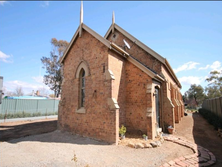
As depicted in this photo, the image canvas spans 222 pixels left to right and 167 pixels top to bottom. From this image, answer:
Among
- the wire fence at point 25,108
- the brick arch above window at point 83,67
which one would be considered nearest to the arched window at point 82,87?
the brick arch above window at point 83,67

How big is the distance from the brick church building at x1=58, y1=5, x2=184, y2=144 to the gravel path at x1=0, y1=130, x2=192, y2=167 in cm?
126

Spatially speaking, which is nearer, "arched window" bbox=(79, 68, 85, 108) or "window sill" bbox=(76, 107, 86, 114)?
"window sill" bbox=(76, 107, 86, 114)

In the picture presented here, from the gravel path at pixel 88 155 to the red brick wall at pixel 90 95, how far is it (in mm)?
1263

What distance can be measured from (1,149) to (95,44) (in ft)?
28.1

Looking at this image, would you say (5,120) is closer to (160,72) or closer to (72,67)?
(72,67)

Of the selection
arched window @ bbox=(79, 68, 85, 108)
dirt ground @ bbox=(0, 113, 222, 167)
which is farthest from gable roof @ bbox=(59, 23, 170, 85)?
dirt ground @ bbox=(0, 113, 222, 167)

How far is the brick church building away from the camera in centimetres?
862

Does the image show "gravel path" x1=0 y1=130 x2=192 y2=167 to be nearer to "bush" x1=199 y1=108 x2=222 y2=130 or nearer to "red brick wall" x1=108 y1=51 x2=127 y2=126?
"red brick wall" x1=108 y1=51 x2=127 y2=126

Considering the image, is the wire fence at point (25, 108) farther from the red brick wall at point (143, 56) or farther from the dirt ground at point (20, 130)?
the red brick wall at point (143, 56)

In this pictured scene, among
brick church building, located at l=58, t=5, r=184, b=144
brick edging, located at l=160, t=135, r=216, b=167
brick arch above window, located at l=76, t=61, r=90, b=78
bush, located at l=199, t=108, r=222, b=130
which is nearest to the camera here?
brick edging, located at l=160, t=135, r=216, b=167

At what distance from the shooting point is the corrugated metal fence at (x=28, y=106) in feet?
62.2

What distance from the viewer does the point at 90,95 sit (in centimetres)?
961

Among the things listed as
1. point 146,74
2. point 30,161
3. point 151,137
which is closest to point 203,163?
point 151,137

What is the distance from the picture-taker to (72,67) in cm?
1147
